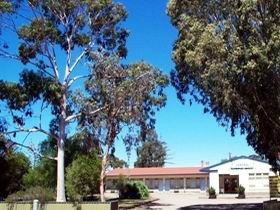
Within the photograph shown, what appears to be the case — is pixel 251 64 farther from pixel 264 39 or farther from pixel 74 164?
pixel 74 164

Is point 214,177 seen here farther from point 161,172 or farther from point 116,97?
point 116,97

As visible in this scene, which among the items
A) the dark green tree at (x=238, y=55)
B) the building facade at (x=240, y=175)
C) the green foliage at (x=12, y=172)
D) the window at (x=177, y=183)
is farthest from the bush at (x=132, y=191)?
the dark green tree at (x=238, y=55)

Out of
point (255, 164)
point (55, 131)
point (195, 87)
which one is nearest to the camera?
point (195, 87)

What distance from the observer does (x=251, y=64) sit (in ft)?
81.1

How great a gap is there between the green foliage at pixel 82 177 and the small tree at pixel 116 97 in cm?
352

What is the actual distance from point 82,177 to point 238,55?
2244cm

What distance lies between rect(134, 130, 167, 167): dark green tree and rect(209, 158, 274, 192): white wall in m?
42.9

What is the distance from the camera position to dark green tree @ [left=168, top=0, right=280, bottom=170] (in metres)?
25.4

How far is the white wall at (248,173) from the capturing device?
6638cm

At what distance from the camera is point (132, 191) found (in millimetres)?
58469

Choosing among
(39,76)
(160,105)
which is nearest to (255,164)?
(160,105)

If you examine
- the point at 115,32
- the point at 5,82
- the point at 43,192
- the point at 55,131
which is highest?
the point at 115,32

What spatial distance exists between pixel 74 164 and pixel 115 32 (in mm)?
12337

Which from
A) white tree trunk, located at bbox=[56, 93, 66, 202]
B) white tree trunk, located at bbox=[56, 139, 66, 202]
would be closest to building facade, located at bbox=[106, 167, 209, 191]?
white tree trunk, located at bbox=[56, 93, 66, 202]
